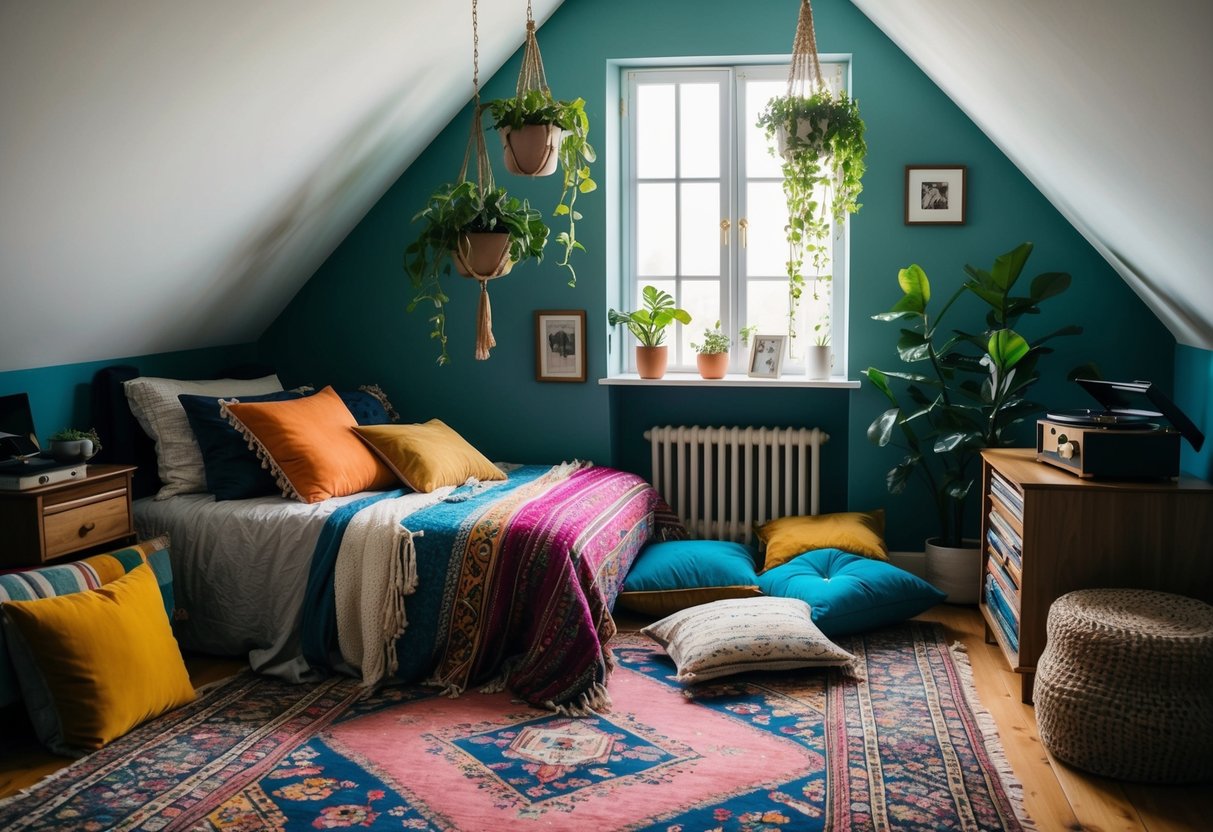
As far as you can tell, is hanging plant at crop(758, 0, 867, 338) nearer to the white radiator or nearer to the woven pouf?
the white radiator

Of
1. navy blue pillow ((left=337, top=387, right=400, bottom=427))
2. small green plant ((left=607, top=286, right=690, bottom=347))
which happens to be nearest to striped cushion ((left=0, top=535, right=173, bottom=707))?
navy blue pillow ((left=337, top=387, right=400, bottom=427))

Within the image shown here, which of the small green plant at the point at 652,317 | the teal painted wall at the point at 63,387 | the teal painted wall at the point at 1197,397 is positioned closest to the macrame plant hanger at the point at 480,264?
the small green plant at the point at 652,317

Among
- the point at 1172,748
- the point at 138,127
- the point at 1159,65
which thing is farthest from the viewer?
the point at 138,127

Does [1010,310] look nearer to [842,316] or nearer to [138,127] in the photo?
[842,316]

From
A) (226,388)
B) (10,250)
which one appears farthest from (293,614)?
(10,250)

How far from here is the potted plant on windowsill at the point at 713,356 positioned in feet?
15.4

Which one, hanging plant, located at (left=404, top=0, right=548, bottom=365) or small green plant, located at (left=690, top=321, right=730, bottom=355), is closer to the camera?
hanging plant, located at (left=404, top=0, right=548, bottom=365)

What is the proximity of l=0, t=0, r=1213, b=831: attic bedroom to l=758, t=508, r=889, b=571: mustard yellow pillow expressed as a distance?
28mm

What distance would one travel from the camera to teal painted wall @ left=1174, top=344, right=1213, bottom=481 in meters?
3.60

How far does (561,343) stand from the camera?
4.79m

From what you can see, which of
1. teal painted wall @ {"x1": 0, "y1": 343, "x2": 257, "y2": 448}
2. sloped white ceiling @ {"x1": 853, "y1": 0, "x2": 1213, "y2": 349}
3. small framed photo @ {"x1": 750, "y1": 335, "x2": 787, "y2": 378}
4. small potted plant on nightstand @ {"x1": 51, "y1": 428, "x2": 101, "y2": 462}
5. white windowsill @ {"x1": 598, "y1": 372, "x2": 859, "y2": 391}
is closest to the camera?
sloped white ceiling @ {"x1": 853, "y1": 0, "x2": 1213, "y2": 349}

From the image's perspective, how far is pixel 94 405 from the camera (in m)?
4.00

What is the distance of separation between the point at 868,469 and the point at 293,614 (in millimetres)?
2471

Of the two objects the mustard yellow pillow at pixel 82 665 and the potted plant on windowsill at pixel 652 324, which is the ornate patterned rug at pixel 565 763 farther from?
the potted plant on windowsill at pixel 652 324
